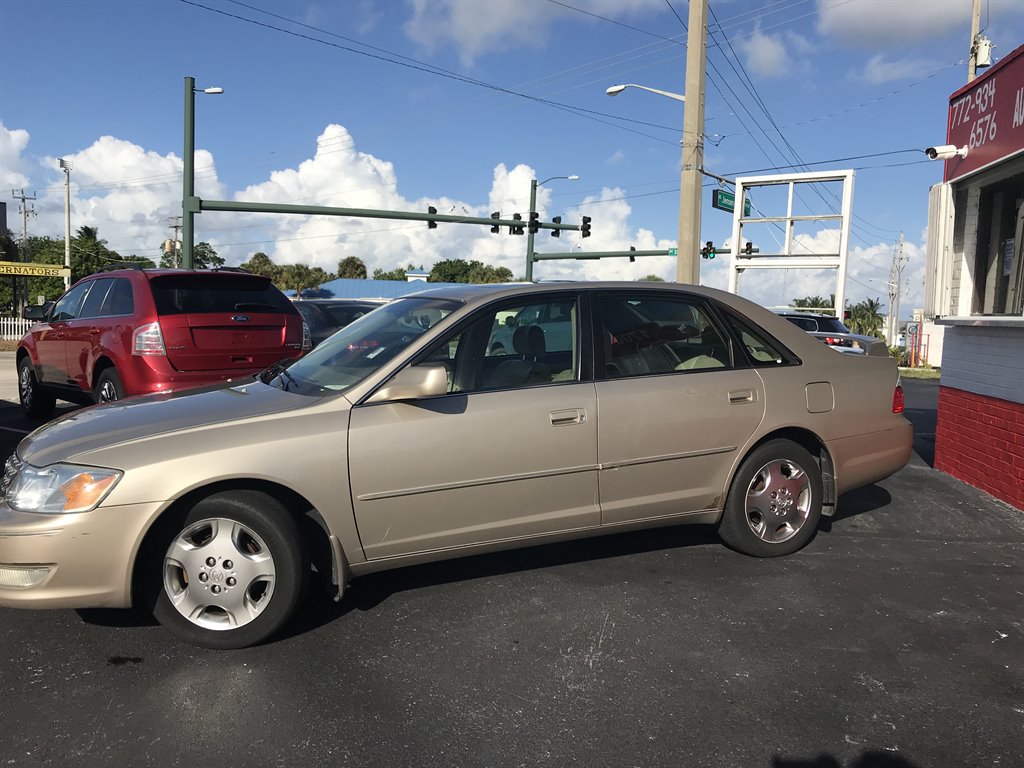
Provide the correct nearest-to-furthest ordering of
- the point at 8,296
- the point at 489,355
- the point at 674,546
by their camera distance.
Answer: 1. the point at 489,355
2. the point at 674,546
3. the point at 8,296

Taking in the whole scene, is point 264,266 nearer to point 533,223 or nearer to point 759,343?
point 533,223

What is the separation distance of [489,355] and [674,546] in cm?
181

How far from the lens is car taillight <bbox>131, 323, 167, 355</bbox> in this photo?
274 inches

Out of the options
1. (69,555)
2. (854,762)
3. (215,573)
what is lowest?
(854,762)

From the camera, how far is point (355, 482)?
3650 millimetres

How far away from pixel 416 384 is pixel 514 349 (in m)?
0.76

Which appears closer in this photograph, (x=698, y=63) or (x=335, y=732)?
(x=335, y=732)

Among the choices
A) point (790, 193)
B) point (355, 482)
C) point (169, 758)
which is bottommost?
point (169, 758)

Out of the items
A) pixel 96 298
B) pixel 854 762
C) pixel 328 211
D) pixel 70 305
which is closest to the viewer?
pixel 854 762

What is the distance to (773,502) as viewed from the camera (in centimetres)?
473

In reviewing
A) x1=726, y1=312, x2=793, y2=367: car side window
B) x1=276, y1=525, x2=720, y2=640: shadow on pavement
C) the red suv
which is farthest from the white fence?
x1=726, y1=312, x2=793, y2=367: car side window

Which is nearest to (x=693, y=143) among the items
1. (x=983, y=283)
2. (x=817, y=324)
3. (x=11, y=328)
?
(x=817, y=324)

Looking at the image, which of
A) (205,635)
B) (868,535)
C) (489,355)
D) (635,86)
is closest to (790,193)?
(635,86)

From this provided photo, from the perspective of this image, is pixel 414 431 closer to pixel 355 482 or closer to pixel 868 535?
pixel 355 482
